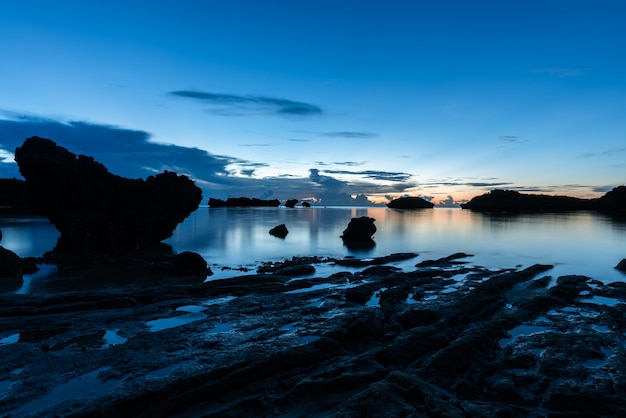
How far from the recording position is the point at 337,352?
33.5ft

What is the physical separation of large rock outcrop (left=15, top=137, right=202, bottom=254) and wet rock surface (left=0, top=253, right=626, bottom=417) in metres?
17.3

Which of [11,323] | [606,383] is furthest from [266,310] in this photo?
[606,383]

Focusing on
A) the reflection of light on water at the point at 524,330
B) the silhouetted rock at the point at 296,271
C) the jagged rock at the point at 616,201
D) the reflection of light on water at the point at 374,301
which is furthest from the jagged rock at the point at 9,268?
the jagged rock at the point at 616,201

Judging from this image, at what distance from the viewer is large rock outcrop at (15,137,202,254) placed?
29062 mm

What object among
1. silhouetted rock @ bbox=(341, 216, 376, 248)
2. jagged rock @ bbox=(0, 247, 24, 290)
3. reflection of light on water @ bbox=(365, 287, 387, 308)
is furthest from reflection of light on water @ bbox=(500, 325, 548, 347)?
silhouetted rock @ bbox=(341, 216, 376, 248)

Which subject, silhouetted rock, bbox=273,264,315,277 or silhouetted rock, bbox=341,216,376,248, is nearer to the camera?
silhouetted rock, bbox=273,264,315,277

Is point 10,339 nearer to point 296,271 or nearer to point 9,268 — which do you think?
point 9,268

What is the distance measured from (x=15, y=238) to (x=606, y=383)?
190 feet

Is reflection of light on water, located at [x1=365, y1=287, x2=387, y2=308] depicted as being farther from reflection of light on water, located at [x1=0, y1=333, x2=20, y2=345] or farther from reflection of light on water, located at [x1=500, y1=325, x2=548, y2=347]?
reflection of light on water, located at [x1=0, y1=333, x2=20, y2=345]

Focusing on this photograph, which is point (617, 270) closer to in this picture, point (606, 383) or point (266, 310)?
point (606, 383)

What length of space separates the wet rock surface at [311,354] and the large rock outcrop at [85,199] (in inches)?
681

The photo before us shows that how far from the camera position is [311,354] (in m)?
9.73

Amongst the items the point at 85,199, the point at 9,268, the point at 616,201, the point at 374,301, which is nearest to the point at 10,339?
the point at 9,268

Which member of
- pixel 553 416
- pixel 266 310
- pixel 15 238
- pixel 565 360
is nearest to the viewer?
pixel 553 416
